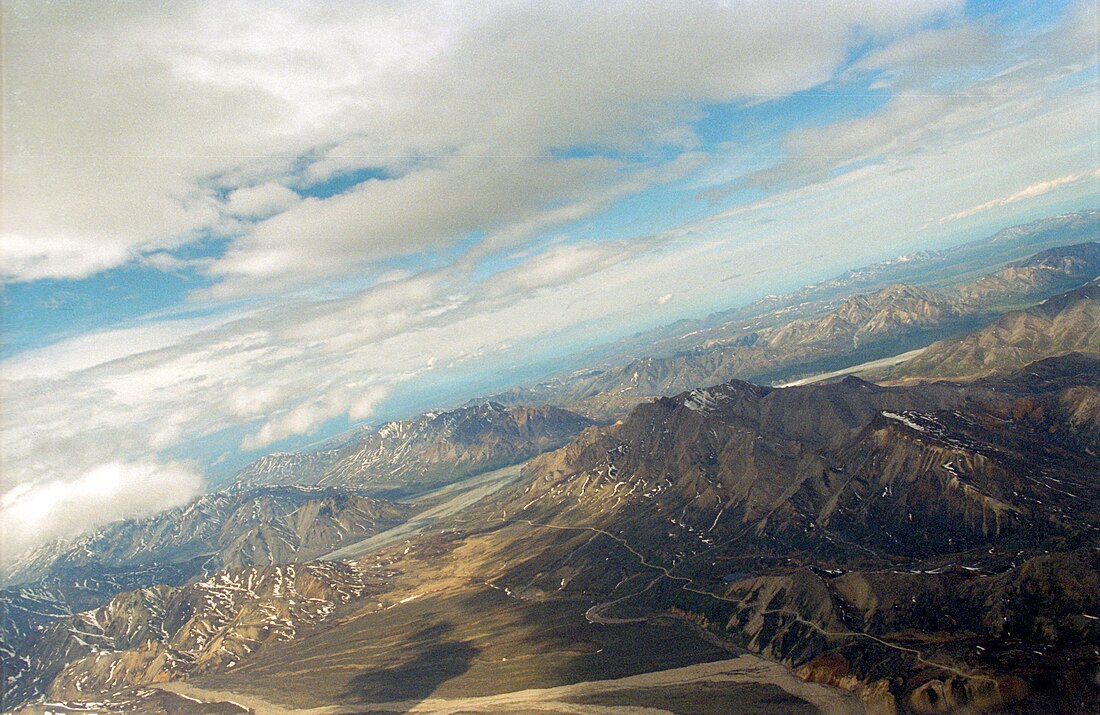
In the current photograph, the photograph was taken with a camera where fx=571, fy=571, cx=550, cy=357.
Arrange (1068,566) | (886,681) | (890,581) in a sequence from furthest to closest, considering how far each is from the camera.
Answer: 1. (890,581)
2. (1068,566)
3. (886,681)

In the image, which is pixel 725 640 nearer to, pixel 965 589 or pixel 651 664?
pixel 651 664

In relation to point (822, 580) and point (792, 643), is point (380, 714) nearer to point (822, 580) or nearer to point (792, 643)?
point (792, 643)

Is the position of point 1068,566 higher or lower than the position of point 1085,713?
higher

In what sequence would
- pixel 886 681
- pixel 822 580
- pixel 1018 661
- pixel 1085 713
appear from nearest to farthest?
1. pixel 1085 713
2. pixel 1018 661
3. pixel 886 681
4. pixel 822 580

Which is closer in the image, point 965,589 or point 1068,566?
Answer: point 1068,566

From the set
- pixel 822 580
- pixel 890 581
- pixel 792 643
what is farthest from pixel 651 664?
pixel 890 581

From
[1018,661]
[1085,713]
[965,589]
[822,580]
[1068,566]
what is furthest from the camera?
[822,580]

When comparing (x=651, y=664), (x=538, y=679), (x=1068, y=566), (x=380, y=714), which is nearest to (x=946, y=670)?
(x=1068, y=566)

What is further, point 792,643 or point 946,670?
point 792,643

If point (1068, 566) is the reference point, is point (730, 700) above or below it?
below
